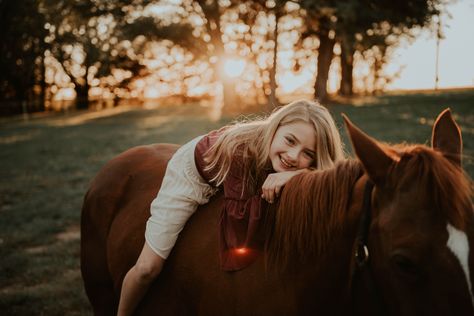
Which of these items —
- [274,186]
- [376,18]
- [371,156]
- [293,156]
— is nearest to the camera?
[371,156]

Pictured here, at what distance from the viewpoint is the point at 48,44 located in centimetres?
3866

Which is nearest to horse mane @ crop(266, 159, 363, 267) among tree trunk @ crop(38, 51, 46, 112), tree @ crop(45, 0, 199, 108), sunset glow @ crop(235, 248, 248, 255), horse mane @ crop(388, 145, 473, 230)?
sunset glow @ crop(235, 248, 248, 255)

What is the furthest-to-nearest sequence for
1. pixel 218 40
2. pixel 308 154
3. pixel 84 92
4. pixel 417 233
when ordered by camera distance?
pixel 84 92 < pixel 218 40 < pixel 308 154 < pixel 417 233

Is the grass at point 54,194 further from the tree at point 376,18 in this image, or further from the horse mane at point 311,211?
the tree at point 376,18

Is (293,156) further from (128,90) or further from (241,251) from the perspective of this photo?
(128,90)

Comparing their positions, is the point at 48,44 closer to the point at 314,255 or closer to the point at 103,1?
the point at 103,1

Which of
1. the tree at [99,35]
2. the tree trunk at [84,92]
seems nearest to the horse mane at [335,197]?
the tree at [99,35]

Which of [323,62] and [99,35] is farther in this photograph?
[99,35]

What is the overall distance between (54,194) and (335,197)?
27.6 feet

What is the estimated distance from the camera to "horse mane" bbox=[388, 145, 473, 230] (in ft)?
5.13

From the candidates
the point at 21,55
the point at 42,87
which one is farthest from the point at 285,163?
the point at 42,87

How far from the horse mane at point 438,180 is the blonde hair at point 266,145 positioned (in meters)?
0.85

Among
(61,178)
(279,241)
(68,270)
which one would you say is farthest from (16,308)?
(61,178)

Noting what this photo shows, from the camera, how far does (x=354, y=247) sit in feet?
5.87
